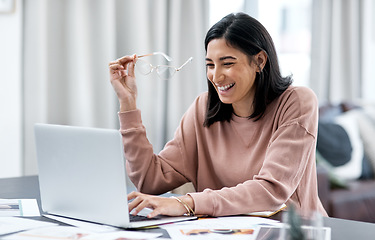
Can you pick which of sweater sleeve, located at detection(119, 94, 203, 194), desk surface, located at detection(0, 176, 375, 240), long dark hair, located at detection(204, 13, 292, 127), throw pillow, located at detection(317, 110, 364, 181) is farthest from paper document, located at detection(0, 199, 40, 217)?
throw pillow, located at detection(317, 110, 364, 181)

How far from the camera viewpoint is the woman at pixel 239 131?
1636 mm

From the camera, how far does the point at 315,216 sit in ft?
3.29

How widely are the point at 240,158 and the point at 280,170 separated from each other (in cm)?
23

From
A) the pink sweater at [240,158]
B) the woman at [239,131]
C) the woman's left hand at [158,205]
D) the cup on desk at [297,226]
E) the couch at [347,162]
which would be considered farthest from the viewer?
the couch at [347,162]

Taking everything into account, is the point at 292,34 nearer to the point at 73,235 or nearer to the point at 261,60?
the point at 261,60

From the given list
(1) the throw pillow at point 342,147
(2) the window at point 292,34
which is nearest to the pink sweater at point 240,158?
(1) the throw pillow at point 342,147

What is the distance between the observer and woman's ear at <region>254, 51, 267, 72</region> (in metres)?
1.76

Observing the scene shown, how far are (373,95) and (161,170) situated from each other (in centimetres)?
365

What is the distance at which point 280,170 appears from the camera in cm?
159

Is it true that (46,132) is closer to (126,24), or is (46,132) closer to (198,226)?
(198,226)

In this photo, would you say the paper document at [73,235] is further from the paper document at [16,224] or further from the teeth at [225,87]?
the teeth at [225,87]

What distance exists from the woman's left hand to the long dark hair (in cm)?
49

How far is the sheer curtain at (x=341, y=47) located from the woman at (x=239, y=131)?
2.96m

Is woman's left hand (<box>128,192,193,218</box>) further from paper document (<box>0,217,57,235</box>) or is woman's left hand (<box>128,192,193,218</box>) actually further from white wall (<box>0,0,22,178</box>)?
white wall (<box>0,0,22,178</box>)
